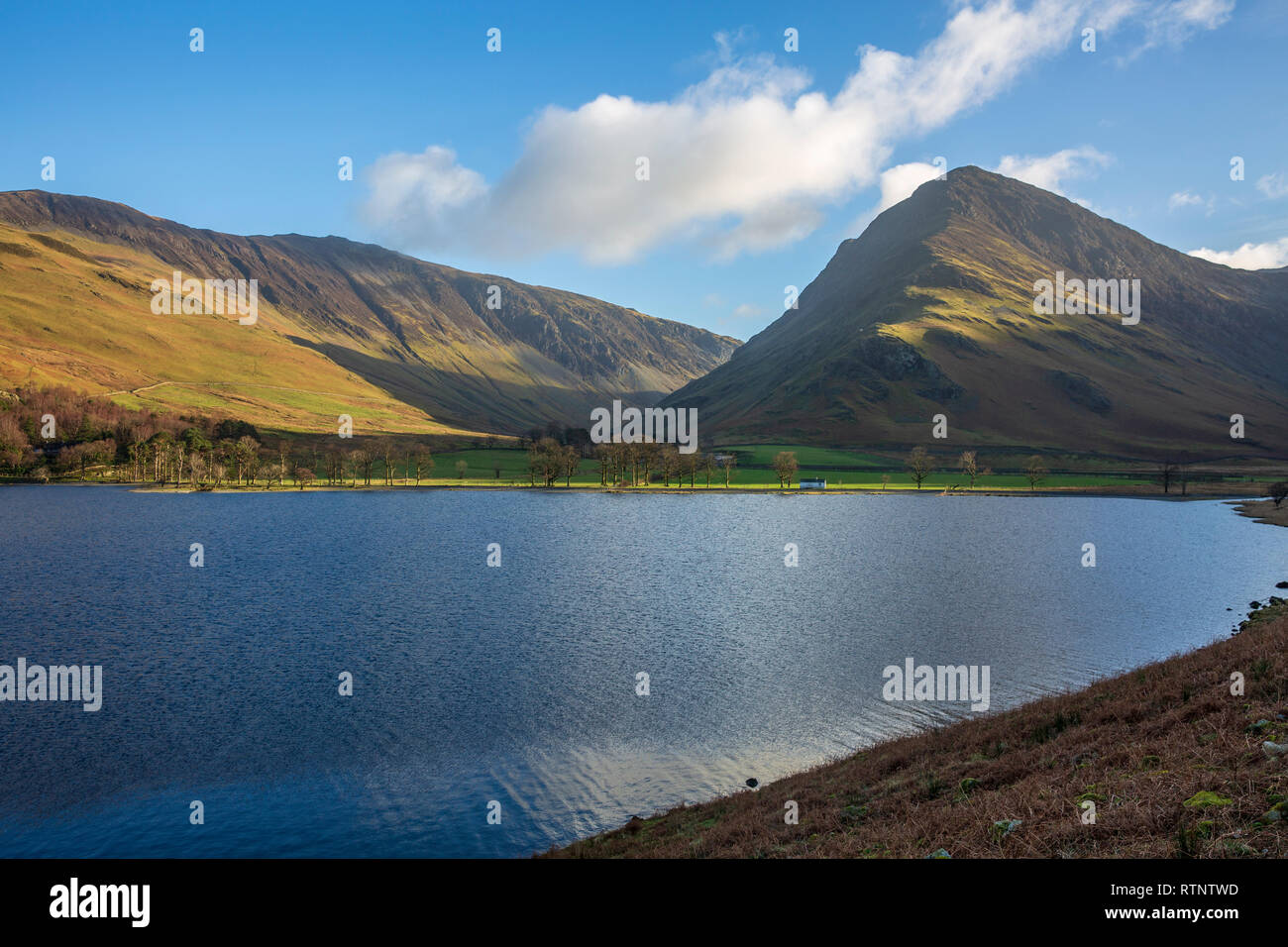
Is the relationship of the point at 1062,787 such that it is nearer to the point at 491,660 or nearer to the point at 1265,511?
the point at 491,660

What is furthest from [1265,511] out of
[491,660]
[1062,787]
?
[1062,787]

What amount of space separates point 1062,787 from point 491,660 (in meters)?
38.7

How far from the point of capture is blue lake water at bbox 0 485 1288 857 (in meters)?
29.2

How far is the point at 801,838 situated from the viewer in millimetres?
20047

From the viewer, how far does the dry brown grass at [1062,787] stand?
1411 centimetres

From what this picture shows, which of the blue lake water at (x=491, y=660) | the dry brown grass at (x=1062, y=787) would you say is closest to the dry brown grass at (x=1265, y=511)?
the blue lake water at (x=491, y=660)

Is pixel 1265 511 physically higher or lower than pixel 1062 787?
higher

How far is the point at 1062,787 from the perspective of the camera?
58.6 feet

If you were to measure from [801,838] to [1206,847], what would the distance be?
10.1 meters

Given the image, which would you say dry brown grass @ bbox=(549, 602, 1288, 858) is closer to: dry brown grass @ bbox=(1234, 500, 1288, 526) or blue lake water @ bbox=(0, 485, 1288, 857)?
blue lake water @ bbox=(0, 485, 1288, 857)

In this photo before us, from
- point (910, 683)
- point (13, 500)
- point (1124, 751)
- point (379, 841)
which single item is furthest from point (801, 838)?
point (13, 500)

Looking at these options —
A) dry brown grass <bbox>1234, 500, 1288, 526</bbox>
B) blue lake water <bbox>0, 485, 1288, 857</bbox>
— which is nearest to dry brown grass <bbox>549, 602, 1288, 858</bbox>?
blue lake water <bbox>0, 485, 1288, 857</bbox>
